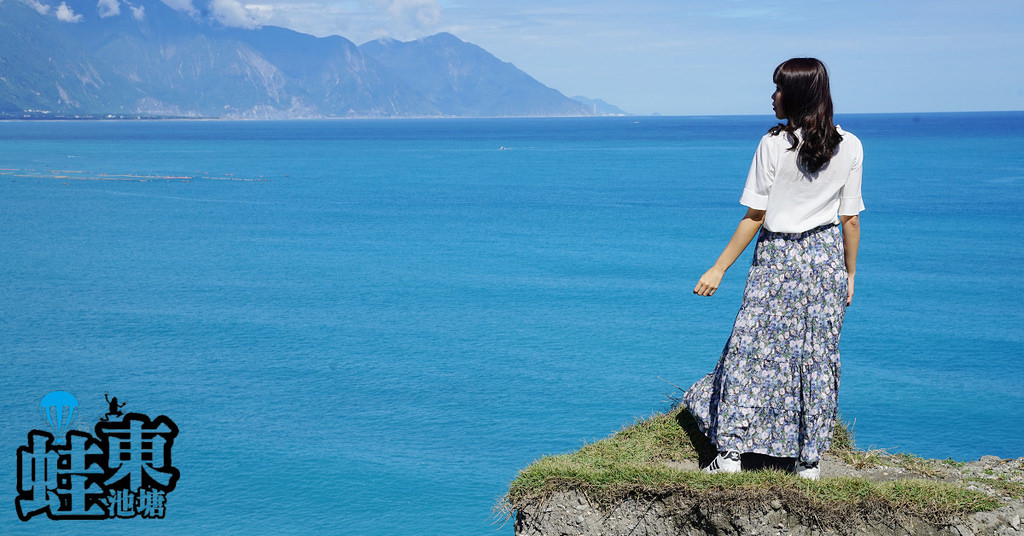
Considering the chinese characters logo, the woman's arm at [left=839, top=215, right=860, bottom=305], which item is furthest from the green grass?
the chinese characters logo

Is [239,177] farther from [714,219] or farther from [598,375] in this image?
[598,375]

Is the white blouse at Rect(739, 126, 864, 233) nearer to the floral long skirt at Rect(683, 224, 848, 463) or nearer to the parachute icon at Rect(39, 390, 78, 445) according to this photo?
the floral long skirt at Rect(683, 224, 848, 463)

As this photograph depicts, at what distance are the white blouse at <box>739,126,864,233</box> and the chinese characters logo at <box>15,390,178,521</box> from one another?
13379 millimetres

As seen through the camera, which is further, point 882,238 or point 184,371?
point 882,238

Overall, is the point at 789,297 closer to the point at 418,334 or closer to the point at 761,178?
the point at 761,178

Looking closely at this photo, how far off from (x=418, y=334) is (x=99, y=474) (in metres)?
14.8

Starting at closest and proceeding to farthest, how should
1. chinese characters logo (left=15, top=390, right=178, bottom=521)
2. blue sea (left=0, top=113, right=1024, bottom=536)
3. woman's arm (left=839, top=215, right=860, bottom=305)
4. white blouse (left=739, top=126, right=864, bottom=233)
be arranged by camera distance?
white blouse (left=739, top=126, right=864, bottom=233) < woman's arm (left=839, top=215, right=860, bottom=305) < chinese characters logo (left=15, top=390, right=178, bottom=521) < blue sea (left=0, top=113, right=1024, bottom=536)

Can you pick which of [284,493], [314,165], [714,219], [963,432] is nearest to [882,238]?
[714,219]

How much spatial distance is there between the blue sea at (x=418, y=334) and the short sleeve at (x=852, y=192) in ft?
8.53

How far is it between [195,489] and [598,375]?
12.1 meters

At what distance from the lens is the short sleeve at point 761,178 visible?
5.83 meters

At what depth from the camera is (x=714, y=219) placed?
56.8 m

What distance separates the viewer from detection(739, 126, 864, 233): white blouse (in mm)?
5812

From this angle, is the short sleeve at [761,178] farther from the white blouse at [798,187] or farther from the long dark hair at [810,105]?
the long dark hair at [810,105]
